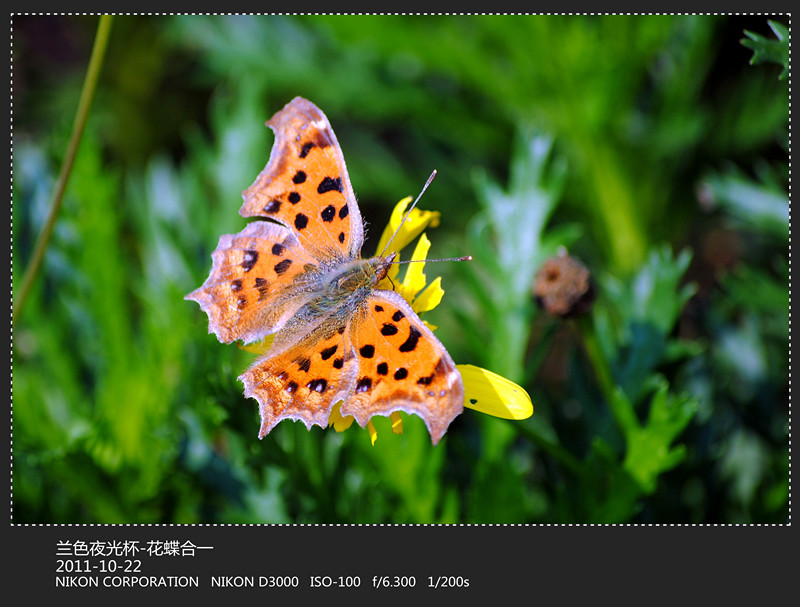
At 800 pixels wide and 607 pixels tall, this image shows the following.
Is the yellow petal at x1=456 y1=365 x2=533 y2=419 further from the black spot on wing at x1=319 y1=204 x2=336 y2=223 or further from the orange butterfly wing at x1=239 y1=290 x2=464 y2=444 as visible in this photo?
the black spot on wing at x1=319 y1=204 x2=336 y2=223

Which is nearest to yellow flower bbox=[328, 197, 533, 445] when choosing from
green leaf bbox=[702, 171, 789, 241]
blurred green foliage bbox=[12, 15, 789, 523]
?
blurred green foliage bbox=[12, 15, 789, 523]

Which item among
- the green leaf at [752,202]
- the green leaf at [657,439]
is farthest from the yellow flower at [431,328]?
the green leaf at [752,202]

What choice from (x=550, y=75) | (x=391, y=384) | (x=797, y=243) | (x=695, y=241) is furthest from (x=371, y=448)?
(x=695, y=241)

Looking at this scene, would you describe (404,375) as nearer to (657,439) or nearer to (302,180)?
(302,180)

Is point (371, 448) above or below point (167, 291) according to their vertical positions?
below

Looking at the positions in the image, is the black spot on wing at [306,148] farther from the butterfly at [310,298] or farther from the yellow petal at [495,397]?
the yellow petal at [495,397]

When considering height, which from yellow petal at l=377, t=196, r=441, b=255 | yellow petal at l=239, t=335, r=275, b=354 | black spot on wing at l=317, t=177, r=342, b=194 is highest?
black spot on wing at l=317, t=177, r=342, b=194

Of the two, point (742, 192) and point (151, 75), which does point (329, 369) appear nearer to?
point (742, 192)
